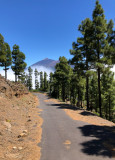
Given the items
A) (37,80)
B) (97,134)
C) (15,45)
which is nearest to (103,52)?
(97,134)

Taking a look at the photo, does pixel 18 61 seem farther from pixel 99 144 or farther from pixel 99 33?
pixel 99 144

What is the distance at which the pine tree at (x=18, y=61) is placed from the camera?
31.1m

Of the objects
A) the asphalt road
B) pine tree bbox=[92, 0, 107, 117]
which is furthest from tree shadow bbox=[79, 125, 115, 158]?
pine tree bbox=[92, 0, 107, 117]

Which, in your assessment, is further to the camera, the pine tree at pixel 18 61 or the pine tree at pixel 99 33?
the pine tree at pixel 18 61

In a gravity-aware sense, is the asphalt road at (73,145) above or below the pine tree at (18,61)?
below

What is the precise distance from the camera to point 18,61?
105 feet

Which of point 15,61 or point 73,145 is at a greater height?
point 15,61

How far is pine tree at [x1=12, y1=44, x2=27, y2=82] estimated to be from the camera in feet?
102

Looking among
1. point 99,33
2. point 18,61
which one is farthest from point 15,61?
point 99,33

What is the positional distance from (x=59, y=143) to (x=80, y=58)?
14784 mm

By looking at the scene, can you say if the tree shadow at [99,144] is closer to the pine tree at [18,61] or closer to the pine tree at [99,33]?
the pine tree at [99,33]

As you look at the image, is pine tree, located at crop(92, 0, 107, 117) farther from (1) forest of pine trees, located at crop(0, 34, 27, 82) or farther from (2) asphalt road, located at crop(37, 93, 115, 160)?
(1) forest of pine trees, located at crop(0, 34, 27, 82)

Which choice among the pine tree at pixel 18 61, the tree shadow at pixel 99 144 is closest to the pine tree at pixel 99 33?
the tree shadow at pixel 99 144

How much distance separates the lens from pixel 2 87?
13367 mm
